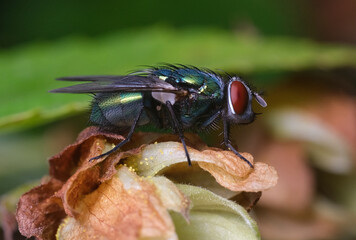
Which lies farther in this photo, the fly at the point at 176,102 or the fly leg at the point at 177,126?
the fly at the point at 176,102

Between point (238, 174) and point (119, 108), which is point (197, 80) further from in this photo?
point (238, 174)

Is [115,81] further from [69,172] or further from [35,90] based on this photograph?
[35,90]

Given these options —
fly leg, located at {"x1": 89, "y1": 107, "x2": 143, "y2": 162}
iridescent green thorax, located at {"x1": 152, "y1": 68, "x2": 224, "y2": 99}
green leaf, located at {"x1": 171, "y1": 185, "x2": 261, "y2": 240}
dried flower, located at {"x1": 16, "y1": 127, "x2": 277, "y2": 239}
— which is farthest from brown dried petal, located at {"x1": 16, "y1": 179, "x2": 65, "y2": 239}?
iridescent green thorax, located at {"x1": 152, "y1": 68, "x2": 224, "y2": 99}

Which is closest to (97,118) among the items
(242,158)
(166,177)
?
(166,177)

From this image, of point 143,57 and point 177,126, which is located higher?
point 177,126

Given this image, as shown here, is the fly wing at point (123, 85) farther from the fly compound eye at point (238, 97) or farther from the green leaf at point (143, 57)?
the green leaf at point (143, 57)

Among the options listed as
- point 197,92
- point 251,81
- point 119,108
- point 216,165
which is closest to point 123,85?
point 119,108

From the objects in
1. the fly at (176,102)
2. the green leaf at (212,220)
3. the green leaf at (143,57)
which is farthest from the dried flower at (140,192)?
the green leaf at (143,57)
